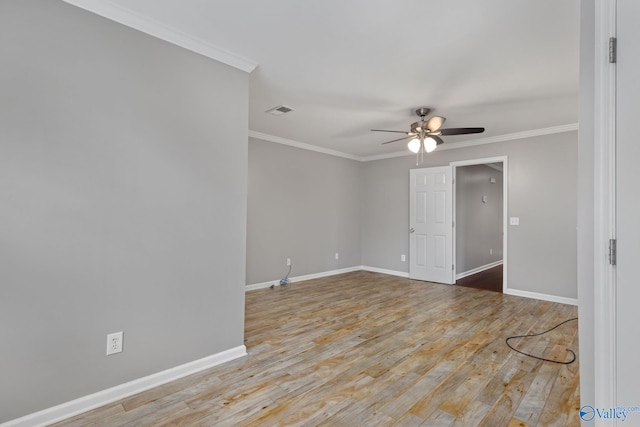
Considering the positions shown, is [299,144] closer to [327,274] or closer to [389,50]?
[327,274]

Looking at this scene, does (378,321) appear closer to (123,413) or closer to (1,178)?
(123,413)

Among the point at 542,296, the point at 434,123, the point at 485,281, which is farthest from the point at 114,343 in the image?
the point at 485,281

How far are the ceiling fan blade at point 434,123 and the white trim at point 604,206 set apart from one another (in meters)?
2.22

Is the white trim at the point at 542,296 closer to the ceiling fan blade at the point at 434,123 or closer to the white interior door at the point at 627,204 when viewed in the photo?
the ceiling fan blade at the point at 434,123

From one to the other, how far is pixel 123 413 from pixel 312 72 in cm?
295

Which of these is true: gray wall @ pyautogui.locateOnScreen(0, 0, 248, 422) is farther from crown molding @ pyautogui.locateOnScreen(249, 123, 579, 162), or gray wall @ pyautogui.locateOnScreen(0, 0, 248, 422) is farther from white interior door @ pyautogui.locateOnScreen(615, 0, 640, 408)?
crown molding @ pyautogui.locateOnScreen(249, 123, 579, 162)

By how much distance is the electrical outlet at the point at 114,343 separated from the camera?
1926 millimetres

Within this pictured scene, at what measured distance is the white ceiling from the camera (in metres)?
1.95

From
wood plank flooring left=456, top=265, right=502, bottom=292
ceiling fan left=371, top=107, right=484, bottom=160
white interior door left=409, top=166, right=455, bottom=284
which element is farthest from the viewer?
white interior door left=409, top=166, right=455, bottom=284

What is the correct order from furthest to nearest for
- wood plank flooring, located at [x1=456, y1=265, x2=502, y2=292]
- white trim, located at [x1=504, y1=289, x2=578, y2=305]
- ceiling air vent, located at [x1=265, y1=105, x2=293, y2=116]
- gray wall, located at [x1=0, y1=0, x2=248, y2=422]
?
wood plank flooring, located at [x1=456, y1=265, x2=502, y2=292], white trim, located at [x1=504, y1=289, x2=578, y2=305], ceiling air vent, located at [x1=265, y1=105, x2=293, y2=116], gray wall, located at [x1=0, y1=0, x2=248, y2=422]

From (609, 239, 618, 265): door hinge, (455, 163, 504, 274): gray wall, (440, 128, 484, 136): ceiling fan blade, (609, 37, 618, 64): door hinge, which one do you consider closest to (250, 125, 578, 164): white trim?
(455, 163, 504, 274): gray wall

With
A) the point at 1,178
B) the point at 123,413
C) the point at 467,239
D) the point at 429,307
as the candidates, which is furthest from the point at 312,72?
the point at 467,239

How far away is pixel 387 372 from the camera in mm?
2322

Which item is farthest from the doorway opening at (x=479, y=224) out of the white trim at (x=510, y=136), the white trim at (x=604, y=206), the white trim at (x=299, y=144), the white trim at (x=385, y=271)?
the white trim at (x=604, y=206)
